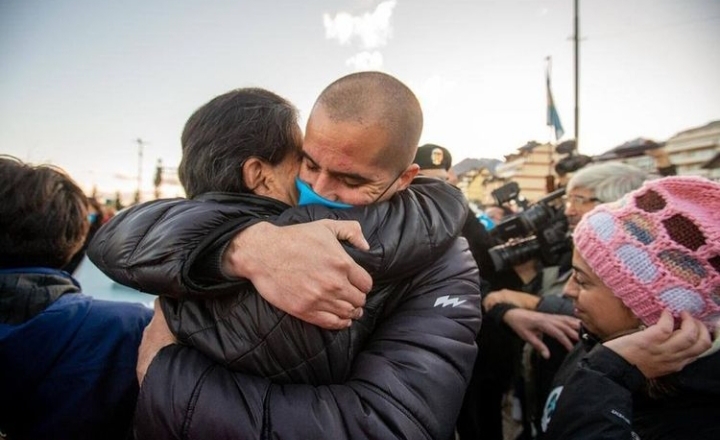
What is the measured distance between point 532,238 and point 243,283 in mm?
2373

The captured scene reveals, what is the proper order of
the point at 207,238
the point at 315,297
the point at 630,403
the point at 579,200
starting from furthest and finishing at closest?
the point at 579,200
the point at 630,403
the point at 207,238
the point at 315,297

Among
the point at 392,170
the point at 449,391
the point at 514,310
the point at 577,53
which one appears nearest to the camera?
the point at 449,391

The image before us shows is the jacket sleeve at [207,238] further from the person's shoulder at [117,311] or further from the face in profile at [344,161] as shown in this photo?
the person's shoulder at [117,311]

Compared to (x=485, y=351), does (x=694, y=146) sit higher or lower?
higher

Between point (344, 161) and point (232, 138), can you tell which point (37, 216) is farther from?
point (344, 161)

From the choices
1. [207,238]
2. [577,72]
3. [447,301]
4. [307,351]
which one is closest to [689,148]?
[577,72]

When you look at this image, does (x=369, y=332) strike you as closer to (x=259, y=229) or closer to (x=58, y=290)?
(x=259, y=229)

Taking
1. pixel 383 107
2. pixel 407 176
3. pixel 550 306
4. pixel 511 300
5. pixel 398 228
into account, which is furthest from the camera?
pixel 511 300

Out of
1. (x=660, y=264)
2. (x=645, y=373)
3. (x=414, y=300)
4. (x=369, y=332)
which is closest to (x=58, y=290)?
(x=369, y=332)

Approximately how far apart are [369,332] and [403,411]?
8.6 inches

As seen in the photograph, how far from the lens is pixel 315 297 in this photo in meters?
0.76

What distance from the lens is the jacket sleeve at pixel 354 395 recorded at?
2.69 ft

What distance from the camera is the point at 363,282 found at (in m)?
0.80

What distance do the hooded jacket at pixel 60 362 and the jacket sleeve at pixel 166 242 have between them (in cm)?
48
